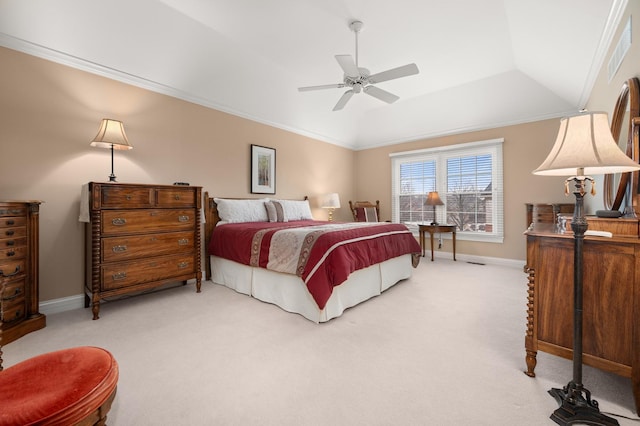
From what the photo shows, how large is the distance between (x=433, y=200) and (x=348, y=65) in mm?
3437

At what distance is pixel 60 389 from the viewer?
3.04 feet

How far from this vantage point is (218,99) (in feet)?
13.8

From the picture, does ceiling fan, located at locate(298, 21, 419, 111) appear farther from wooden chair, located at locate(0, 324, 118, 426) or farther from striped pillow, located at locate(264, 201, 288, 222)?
wooden chair, located at locate(0, 324, 118, 426)

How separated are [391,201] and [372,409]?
5420 mm

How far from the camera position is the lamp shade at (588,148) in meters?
1.35

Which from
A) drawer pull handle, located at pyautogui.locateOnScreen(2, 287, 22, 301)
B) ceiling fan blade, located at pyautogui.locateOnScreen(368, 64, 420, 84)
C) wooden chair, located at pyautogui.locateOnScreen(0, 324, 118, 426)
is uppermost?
ceiling fan blade, located at pyautogui.locateOnScreen(368, 64, 420, 84)

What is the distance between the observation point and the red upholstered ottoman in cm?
83

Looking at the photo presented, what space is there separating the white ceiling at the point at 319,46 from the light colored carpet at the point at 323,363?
2783 mm

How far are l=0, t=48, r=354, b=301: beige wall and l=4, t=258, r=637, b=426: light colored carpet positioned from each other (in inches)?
35.2

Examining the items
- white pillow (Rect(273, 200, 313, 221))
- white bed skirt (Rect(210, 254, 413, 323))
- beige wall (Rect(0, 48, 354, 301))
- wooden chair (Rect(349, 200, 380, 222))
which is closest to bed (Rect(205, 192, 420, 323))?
white bed skirt (Rect(210, 254, 413, 323))

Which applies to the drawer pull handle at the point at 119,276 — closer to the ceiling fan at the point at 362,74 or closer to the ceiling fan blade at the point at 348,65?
the ceiling fan at the point at 362,74

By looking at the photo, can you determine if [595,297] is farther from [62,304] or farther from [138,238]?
[62,304]

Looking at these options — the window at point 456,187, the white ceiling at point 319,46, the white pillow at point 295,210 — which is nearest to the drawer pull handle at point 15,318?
the white ceiling at point 319,46

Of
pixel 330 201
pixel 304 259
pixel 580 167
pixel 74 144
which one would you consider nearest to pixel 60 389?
pixel 304 259
